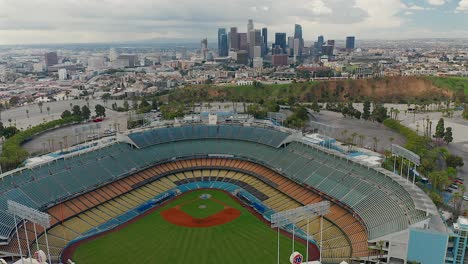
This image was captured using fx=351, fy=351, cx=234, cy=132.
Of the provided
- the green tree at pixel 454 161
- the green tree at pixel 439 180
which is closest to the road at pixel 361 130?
the green tree at pixel 454 161

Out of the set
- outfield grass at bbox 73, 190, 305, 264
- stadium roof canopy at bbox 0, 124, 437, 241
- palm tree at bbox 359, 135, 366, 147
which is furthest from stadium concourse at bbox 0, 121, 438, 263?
palm tree at bbox 359, 135, 366, 147

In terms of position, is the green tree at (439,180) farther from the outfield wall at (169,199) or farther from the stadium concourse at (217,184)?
the outfield wall at (169,199)

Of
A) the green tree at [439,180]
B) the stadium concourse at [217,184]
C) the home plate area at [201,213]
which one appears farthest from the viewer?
the green tree at [439,180]

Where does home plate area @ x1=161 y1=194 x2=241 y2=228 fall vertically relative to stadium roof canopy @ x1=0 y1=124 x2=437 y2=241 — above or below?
below

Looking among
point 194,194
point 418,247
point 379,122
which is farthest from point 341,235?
point 379,122

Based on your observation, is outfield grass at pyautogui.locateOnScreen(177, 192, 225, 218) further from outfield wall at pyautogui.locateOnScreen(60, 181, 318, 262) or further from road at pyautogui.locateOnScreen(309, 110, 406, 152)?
road at pyautogui.locateOnScreen(309, 110, 406, 152)
